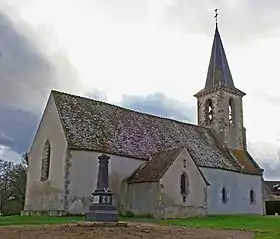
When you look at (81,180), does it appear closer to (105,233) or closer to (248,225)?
(248,225)

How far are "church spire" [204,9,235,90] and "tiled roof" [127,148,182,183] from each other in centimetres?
1523

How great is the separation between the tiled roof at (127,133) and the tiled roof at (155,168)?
3.52 feet

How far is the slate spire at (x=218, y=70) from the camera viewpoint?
42375 mm

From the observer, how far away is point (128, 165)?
29219 mm

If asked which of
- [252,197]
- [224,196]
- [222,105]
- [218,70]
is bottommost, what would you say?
[224,196]

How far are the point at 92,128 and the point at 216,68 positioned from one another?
63.2 ft

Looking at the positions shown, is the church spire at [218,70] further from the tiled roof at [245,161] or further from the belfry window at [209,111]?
the tiled roof at [245,161]

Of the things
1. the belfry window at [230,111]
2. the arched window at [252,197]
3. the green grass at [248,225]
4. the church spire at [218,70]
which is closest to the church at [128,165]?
the arched window at [252,197]

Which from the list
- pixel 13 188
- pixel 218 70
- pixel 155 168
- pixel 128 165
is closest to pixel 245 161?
pixel 218 70

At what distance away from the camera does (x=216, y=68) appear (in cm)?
4309

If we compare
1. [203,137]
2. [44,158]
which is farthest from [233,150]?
[44,158]

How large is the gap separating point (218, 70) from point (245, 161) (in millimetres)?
10012

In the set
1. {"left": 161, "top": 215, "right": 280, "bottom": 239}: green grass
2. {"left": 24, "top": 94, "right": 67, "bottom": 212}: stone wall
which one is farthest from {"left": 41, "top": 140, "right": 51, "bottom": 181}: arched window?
{"left": 161, "top": 215, "right": 280, "bottom": 239}: green grass

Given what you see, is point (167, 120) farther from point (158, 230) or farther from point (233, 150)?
point (158, 230)
